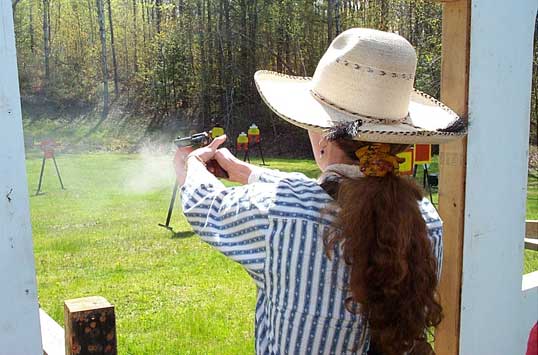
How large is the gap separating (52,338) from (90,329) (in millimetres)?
365

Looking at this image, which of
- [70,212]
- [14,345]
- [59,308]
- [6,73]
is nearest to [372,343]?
[14,345]

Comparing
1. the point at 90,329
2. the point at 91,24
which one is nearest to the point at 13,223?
the point at 90,329

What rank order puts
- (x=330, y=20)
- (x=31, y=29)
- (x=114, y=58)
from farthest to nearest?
1. (x=330, y=20)
2. (x=114, y=58)
3. (x=31, y=29)

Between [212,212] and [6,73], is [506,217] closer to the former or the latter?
[212,212]

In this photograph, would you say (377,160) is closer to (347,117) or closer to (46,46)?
(347,117)

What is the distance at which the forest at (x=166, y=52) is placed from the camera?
4.38 metres

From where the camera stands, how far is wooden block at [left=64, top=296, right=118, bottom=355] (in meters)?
1.18

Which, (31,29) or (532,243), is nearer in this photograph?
(532,243)

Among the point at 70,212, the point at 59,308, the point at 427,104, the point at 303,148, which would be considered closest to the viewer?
the point at 427,104

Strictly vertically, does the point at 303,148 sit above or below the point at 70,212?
above

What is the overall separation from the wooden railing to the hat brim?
5.78 feet

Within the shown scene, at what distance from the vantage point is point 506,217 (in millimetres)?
1838

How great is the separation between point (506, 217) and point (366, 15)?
4.05m

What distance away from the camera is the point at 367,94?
3.32 feet
